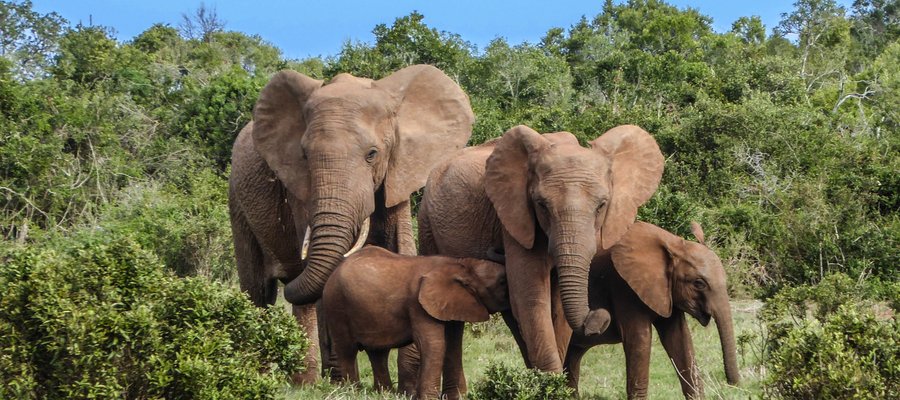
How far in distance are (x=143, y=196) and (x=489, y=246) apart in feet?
28.8

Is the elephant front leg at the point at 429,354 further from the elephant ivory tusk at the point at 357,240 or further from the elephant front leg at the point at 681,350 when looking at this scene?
the elephant front leg at the point at 681,350

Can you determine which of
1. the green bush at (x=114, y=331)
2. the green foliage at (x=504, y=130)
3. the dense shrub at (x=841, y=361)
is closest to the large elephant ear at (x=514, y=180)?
the dense shrub at (x=841, y=361)

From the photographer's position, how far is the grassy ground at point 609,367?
26.6ft

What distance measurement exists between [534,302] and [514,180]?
30.8 inches

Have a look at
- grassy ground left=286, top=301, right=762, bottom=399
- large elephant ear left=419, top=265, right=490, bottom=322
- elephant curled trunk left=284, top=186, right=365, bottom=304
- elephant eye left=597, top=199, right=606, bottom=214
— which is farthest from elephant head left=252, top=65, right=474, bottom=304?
elephant eye left=597, top=199, right=606, bottom=214

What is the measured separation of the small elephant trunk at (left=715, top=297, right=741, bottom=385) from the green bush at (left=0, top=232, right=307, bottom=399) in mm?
3142

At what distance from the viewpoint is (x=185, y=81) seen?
22859mm

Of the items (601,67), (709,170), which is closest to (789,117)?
(709,170)

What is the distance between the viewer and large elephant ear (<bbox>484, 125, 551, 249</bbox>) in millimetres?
8250

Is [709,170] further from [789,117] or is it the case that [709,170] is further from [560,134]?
[560,134]

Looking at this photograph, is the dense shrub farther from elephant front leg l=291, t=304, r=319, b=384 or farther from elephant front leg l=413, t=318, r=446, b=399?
elephant front leg l=291, t=304, r=319, b=384

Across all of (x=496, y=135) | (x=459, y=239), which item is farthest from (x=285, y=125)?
(x=496, y=135)

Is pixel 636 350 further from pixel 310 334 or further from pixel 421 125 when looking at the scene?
pixel 310 334

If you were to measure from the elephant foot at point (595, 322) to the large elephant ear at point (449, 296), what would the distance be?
0.85 metres
